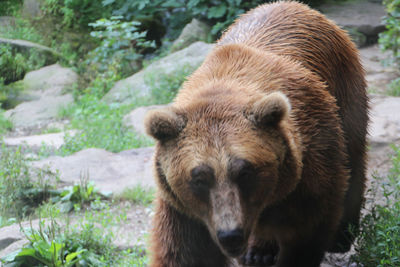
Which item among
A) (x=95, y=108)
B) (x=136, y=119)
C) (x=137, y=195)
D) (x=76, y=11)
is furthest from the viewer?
(x=76, y=11)

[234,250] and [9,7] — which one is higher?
[9,7]

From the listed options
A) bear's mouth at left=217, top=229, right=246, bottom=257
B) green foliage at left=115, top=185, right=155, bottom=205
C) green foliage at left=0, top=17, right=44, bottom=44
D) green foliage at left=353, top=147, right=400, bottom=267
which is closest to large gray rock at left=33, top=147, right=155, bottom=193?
green foliage at left=115, top=185, right=155, bottom=205

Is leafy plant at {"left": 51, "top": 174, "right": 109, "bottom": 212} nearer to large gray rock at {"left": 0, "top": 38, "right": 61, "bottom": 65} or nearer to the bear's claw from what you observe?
the bear's claw

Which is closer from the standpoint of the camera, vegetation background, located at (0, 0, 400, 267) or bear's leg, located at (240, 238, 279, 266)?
vegetation background, located at (0, 0, 400, 267)

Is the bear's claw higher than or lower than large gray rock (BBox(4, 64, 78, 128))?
higher

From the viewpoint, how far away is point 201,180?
3.05 m

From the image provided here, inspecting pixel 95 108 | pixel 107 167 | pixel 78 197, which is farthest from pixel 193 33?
pixel 78 197

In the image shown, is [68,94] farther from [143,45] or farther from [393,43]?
[393,43]

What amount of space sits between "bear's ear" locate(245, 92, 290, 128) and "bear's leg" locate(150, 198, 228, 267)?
2.84 ft

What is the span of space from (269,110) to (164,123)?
648mm

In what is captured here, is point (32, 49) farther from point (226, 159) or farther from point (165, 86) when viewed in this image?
point (226, 159)

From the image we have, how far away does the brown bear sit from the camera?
3.07 metres

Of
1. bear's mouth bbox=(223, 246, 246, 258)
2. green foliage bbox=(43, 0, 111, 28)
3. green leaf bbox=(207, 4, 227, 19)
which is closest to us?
bear's mouth bbox=(223, 246, 246, 258)

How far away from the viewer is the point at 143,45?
1184 cm
